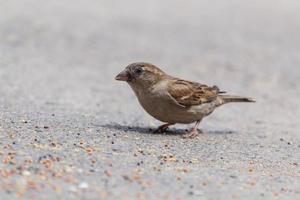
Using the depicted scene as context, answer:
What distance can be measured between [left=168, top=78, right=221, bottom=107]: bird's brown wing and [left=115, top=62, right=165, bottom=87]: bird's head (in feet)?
0.70

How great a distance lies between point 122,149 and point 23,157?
1.21 metres

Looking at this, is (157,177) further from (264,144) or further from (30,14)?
(30,14)

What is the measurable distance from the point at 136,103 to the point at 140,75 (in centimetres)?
409

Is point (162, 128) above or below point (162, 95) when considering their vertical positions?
below

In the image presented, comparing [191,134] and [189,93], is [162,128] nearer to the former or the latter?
[191,134]

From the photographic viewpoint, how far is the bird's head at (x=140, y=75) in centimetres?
927

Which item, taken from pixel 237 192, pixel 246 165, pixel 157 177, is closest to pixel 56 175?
pixel 157 177

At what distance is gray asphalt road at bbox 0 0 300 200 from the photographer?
695cm

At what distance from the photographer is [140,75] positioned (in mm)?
9320

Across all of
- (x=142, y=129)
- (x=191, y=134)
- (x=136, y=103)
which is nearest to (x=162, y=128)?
(x=142, y=129)

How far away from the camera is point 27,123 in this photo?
8938 millimetres

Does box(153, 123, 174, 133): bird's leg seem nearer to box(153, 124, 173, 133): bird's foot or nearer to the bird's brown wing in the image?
box(153, 124, 173, 133): bird's foot

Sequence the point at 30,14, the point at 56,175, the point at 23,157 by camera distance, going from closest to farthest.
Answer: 1. the point at 56,175
2. the point at 23,157
3. the point at 30,14

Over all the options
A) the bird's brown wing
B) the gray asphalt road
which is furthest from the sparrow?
the gray asphalt road
